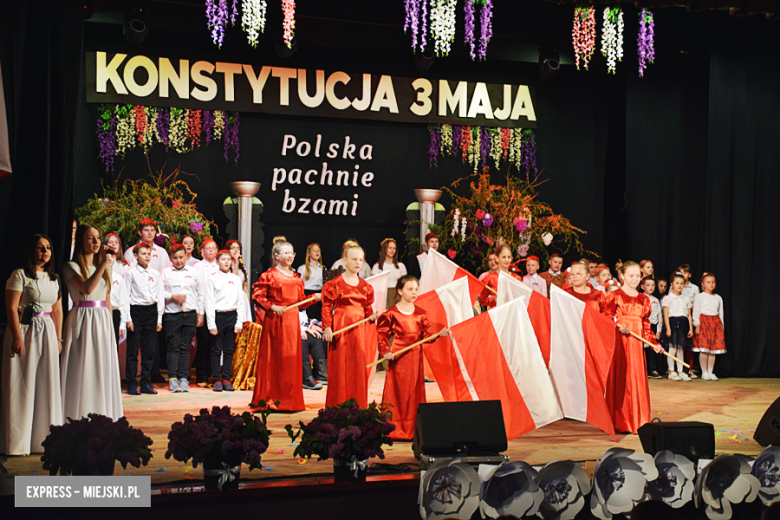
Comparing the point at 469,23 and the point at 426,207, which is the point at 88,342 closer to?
the point at 426,207

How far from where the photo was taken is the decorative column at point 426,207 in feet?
28.6

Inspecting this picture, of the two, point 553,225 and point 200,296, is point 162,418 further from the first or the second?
point 553,225

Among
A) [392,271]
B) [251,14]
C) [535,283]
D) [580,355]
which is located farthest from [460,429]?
[251,14]

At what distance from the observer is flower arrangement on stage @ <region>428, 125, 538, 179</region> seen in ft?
31.2

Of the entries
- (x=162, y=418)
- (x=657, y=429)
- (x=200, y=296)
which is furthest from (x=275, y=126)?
(x=657, y=429)

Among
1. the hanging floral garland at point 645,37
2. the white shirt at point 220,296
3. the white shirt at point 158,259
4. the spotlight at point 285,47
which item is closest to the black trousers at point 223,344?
the white shirt at point 220,296

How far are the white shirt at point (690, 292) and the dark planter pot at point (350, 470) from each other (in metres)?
6.14

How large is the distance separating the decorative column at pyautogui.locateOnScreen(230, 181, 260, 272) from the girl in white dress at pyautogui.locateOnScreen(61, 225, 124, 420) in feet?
12.4

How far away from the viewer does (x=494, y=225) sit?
348 inches

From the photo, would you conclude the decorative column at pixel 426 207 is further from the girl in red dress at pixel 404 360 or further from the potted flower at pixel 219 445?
the potted flower at pixel 219 445

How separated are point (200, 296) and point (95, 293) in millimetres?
2142

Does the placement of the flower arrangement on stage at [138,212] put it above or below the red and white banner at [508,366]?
above

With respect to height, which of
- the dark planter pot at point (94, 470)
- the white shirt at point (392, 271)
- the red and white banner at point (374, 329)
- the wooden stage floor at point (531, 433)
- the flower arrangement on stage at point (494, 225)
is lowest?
the wooden stage floor at point (531, 433)

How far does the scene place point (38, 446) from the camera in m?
3.96
